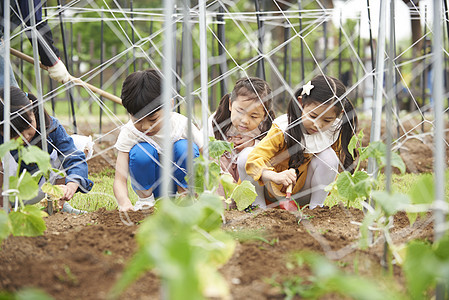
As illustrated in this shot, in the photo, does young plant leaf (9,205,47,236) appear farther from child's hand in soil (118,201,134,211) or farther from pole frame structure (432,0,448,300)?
pole frame structure (432,0,448,300)

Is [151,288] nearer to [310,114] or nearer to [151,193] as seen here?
[310,114]

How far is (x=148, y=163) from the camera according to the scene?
2.24 meters

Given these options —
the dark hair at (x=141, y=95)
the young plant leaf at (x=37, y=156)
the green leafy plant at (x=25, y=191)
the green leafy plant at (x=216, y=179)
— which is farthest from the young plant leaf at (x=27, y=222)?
the dark hair at (x=141, y=95)

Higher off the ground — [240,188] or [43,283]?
[43,283]

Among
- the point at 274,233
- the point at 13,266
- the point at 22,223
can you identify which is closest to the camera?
the point at 13,266

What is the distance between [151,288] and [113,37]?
10200 millimetres

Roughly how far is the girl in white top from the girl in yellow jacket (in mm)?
139

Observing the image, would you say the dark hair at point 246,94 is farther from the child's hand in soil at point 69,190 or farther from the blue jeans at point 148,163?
the child's hand in soil at point 69,190

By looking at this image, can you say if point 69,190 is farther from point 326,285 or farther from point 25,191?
point 326,285

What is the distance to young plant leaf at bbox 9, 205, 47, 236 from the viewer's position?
1.33m

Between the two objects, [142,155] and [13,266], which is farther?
[142,155]

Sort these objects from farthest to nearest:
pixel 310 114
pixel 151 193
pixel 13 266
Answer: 1. pixel 151 193
2. pixel 310 114
3. pixel 13 266

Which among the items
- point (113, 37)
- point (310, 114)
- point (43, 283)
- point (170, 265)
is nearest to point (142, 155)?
point (310, 114)

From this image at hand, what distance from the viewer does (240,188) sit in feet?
5.61
